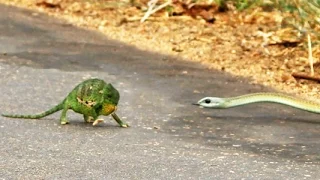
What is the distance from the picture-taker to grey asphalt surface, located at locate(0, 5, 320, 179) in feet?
21.3

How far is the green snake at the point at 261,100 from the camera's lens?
864 cm

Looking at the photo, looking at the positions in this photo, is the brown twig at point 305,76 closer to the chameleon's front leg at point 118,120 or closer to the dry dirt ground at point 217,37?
the dry dirt ground at point 217,37

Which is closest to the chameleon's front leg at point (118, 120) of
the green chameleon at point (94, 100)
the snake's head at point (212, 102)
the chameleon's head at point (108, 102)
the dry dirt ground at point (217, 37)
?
the green chameleon at point (94, 100)

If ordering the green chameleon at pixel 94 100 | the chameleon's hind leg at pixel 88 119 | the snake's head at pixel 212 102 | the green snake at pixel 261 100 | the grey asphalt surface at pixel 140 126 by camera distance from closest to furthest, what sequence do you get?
1. the grey asphalt surface at pixel 140 126
2. the green chameleon at pixel 94 100
3. the chameleon's hind leg at pixel 88 119
4. the green snake at pixel 261 100
5. the snake's head at pixel 212 102

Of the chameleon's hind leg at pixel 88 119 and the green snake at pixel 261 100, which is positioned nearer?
the chameleon's hind leg at pixel 88 119

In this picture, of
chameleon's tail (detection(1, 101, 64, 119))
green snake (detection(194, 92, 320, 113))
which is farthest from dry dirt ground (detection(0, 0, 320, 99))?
chameleon's tail (detection(1, 101, 64, 119))

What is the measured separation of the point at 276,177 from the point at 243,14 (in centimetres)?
706

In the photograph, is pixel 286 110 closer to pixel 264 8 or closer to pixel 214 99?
pixel 214 99

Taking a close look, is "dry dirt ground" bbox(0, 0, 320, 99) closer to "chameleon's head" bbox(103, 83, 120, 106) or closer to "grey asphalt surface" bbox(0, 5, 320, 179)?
"grey asphalt surface" bbox(0, 5, 320, 179)

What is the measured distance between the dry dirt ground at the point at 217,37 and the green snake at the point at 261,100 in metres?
0.86

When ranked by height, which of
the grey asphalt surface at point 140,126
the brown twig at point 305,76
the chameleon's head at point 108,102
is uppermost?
the chameleon's head at point 108,102

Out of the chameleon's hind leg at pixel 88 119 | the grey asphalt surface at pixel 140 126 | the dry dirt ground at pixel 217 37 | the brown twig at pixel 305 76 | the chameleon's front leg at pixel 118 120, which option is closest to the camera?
the grey asphalt surface at pixel 140 126

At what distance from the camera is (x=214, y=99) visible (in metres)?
8.80

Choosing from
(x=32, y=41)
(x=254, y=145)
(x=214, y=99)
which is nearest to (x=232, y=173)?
(x=254, y=145)
